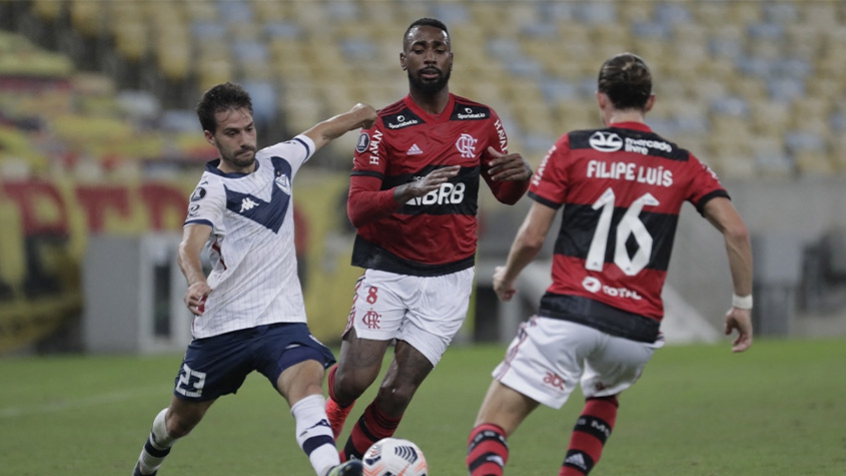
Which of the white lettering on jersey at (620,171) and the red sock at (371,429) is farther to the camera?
the red sock at (371,429)

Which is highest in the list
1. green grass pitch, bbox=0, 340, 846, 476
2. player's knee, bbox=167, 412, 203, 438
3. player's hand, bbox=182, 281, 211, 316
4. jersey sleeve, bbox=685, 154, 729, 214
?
jersey sleeve, bbox=685, 154, 729, 214

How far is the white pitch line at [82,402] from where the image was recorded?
10039 millimetres

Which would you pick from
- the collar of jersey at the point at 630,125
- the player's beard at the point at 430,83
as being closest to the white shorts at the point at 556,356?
the collar of jersey at the point at 630,125

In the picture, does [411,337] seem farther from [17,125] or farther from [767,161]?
[767,161]

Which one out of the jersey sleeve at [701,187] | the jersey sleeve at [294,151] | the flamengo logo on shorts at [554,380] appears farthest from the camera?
the jersey sleeve at [294,151]

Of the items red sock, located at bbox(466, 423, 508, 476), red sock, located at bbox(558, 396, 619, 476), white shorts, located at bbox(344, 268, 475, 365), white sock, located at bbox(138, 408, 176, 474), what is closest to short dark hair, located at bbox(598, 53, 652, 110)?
red sock, located at bbox(558, 396, 619, 476)

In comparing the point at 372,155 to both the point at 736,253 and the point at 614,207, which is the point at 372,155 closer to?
the point at 614,207

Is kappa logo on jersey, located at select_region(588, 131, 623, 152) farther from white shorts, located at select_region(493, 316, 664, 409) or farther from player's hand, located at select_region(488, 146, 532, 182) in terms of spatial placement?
player's hand, located at select_region(488, 146, 532, 182)

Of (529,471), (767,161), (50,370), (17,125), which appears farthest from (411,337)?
(767,161)

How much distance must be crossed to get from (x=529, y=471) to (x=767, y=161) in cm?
1419

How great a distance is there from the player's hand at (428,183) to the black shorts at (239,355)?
2.60ft

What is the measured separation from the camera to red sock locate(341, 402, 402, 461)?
5.93m

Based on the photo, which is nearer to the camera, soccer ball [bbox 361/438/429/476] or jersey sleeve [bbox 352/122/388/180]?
soccer ball [bbox 361/438/429/476]

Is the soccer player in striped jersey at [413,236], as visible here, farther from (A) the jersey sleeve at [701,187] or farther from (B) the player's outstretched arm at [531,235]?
(A) the jersey sleeve at [701,187]
